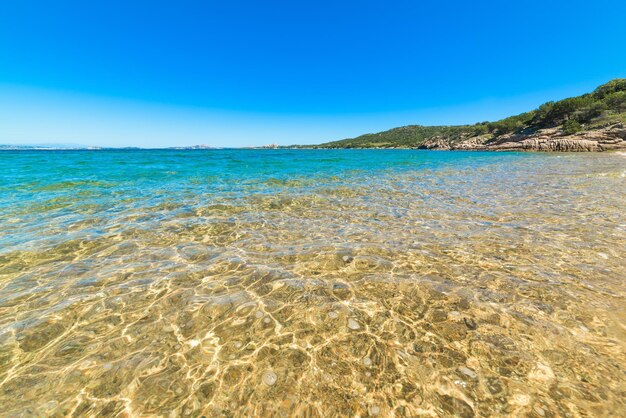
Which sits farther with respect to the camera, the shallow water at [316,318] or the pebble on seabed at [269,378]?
the pebble on seabed at [269,378]

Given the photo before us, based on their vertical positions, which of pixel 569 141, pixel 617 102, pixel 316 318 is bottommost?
pixel 316 318

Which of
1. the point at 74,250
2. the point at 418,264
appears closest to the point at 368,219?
the point at 418,264

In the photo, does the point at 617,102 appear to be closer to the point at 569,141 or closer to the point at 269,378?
the point at 569,141

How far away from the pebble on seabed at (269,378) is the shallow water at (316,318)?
0.06 ft

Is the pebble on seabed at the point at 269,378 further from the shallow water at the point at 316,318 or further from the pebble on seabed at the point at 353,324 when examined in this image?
the pebble on seabed at the point at 353,324

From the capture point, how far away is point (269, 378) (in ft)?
9.60

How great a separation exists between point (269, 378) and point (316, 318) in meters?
1.17

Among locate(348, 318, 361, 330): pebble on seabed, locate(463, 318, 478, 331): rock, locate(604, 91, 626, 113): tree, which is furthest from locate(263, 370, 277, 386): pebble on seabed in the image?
locate(604, 91, 626, 113): tree

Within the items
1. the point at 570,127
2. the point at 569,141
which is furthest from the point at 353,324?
the point at 570,127

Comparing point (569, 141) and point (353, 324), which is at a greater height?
point (569, 141)

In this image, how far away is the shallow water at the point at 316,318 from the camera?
106 inches

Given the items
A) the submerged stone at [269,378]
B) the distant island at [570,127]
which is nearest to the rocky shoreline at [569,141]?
the distant island at [570,127]

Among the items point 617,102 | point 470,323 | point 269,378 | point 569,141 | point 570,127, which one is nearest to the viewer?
point 269,378

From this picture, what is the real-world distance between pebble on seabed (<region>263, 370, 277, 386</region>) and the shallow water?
18mm
